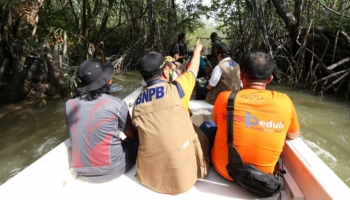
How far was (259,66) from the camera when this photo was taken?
1.52 meters

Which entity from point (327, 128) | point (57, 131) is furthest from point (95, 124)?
point (327, 128)

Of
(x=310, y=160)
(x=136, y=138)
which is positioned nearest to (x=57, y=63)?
(x=136, y=138)

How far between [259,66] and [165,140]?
2.29 feet

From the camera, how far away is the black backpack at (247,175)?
1.48 metres

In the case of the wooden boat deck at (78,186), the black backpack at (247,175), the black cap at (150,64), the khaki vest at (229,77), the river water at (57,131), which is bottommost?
the river water at (57,131)

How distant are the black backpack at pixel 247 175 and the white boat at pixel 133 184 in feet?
0.42

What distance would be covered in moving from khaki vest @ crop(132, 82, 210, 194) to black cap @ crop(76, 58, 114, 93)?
0.31 metres

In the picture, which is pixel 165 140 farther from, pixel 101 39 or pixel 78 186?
pixel 101 39

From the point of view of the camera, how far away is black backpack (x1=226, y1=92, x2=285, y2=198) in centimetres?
148

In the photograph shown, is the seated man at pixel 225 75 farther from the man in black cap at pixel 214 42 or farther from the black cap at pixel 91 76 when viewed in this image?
the black cap at pixel 91 76

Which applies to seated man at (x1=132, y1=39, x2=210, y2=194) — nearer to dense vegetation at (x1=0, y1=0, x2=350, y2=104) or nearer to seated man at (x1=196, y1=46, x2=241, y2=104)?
seated man at (x1=196, y1=46, x2=241, y2=104)

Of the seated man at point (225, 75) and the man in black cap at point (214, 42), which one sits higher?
the man in black cap at point (214, 42)

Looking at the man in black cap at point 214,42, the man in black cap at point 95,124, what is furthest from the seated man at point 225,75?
the man in black cap at point 95,124

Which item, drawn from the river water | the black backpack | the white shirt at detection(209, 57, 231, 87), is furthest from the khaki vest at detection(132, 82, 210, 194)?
the river water
